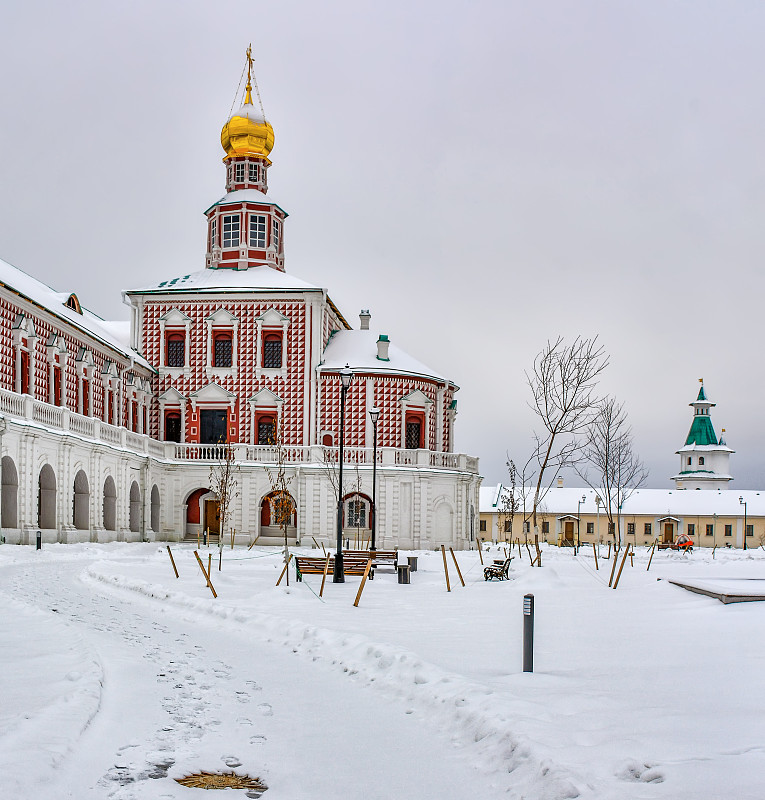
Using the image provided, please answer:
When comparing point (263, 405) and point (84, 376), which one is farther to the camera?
point (263, 405)

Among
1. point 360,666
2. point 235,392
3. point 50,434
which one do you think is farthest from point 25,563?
point 235,392

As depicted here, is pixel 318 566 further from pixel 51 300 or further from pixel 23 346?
pixel 51 300

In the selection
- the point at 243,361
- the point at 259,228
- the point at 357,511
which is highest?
the point at 259,228

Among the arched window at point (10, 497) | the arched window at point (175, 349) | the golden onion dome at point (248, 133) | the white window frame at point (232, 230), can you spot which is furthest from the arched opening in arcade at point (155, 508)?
the golden onion dome at point (248, 133)

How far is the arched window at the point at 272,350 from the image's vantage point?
49.1 meters

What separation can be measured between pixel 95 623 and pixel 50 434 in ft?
69.3

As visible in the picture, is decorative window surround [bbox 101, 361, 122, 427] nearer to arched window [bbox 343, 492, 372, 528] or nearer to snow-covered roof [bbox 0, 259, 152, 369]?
snow-covered roof [bbox 0, 259, 152, 369]

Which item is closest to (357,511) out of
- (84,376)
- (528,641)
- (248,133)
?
(84,376)

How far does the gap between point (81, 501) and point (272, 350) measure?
608 inches

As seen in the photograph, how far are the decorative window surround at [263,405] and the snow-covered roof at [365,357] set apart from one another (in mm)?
3078

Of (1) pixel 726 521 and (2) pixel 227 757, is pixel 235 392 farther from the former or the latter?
(1) pixel 726 521

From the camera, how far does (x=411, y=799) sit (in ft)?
19.6

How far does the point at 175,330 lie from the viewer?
161ft

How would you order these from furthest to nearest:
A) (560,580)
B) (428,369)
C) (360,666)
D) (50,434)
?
(428,369)
(50,434)
(560,580)
(360,666)
